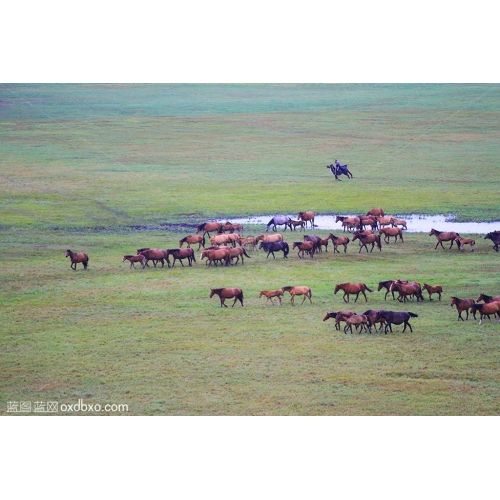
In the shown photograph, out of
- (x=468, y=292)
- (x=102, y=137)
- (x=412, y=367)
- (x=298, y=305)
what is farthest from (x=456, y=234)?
(x=102, y=137)

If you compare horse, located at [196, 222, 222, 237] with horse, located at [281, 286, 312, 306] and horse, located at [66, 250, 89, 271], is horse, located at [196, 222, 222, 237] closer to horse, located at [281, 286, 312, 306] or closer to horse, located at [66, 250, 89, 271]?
horse, located at [66, 250, 89, 271]

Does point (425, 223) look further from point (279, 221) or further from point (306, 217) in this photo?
point (279, 221)

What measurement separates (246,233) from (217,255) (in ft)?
12.5

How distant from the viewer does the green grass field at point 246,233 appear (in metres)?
19.2

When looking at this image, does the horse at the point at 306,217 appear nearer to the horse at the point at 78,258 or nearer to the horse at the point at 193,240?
the horse at the point at 193,240

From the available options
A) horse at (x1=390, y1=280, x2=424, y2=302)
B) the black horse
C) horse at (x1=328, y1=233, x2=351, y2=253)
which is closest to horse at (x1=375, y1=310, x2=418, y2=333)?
horse at (x1=390, y1=280, x2=424, y2=302)

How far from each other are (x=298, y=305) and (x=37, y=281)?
6411 mm

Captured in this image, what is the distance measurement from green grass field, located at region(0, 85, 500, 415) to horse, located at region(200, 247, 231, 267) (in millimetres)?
303

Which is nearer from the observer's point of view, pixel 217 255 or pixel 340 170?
pixel 217 255


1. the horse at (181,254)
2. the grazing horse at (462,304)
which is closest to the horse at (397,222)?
the horse at (181,254)

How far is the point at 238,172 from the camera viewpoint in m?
37.7

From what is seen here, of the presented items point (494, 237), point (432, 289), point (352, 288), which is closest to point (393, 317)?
point (352, 288)

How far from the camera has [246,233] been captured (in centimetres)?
2978

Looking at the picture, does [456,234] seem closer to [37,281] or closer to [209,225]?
[209,225]
